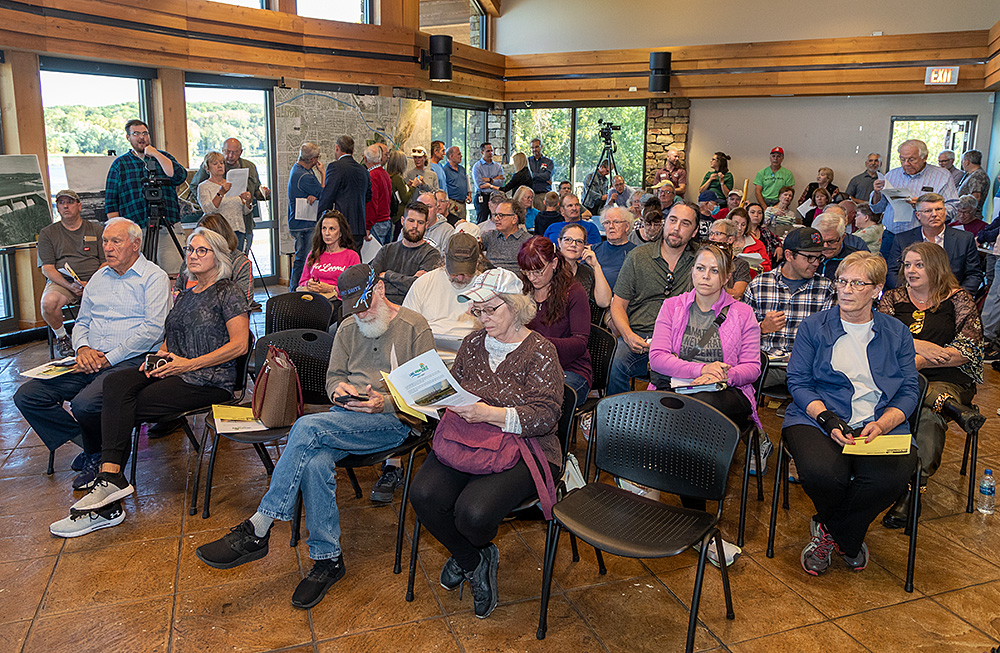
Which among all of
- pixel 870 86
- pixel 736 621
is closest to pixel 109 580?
pixel 736 621

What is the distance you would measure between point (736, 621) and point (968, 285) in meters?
3.42

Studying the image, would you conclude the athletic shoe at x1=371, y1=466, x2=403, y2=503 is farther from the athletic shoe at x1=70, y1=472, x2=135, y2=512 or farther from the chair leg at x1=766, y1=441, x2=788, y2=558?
the chair leg at x1=766, y1=441, x2=788, y2=558

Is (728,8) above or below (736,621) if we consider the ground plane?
above

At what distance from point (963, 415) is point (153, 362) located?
3887mm

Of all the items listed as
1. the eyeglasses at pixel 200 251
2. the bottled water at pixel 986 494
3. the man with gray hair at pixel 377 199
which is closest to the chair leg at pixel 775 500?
the bottled water at pixel 986 494

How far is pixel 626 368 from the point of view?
173 inches

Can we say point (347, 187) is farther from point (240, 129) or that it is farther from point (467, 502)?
point (467, 502)

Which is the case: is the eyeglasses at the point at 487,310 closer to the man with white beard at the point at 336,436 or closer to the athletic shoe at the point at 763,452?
the man with white beard at the point at 336,436

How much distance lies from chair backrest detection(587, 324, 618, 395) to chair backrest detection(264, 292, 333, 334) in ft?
5.24

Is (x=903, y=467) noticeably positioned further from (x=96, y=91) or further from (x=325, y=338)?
(x=96, y=91)

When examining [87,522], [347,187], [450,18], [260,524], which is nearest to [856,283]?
[260,524]

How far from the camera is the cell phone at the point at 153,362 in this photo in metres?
3.67

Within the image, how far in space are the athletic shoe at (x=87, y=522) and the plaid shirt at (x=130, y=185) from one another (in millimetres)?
3575

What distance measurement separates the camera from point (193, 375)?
3.75 metres
